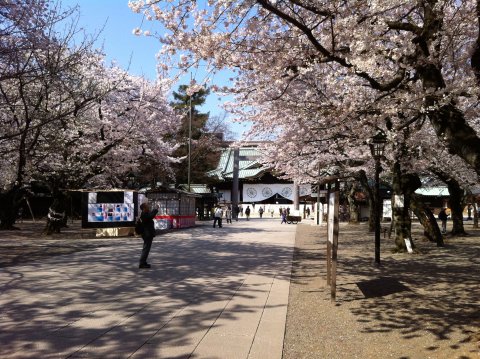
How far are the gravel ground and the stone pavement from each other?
40 centimetres

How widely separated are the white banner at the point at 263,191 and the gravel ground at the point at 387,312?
161ft

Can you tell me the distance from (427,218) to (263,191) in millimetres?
44699

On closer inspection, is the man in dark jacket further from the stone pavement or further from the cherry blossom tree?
the cherry blossom tree

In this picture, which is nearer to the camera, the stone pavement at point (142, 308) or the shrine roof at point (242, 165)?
the stone pavement at point (142, 308)

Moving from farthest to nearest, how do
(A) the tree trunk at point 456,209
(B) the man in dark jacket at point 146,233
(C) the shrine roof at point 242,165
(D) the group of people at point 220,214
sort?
(C) the shrine roof at point 242,165
(D) the group of people at point 220,214
(A) the tree trunk at point 456,209
(B) the man in dark jacket at point 146,233

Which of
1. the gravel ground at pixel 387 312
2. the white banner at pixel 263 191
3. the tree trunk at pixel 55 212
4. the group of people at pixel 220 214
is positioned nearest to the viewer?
the gravel ground at pixel 387 312

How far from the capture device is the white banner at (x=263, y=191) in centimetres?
6194

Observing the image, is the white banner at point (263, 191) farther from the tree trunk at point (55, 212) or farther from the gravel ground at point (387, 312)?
the gravel ground at point (387, 312)

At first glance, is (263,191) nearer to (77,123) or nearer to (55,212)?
(55,212)

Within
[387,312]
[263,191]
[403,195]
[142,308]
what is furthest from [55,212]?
[263,191]

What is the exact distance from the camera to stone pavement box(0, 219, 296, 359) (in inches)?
201

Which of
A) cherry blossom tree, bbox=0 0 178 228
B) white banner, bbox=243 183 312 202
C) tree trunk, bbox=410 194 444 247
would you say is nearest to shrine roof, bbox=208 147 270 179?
white banner, bbox=243 183 312 202

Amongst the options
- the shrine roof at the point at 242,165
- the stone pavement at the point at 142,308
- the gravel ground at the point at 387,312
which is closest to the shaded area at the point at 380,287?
the gravel ground at the point at 387,312

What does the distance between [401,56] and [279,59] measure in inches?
92.7
